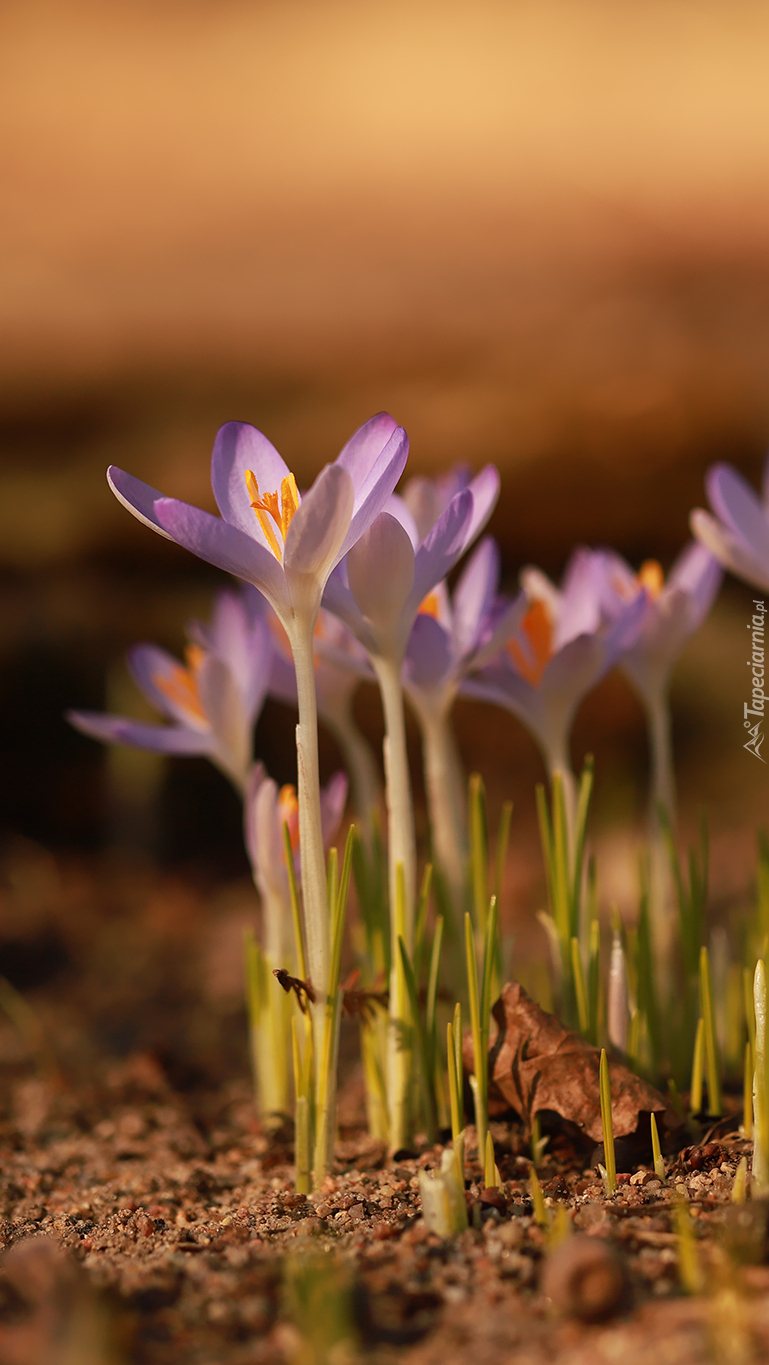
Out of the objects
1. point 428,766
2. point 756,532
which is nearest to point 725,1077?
point 428,766

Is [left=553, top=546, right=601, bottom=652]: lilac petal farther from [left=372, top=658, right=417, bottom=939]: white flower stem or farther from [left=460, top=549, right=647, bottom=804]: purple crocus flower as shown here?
[left=372, top=658, right=417, bottom=939]: white flower stem

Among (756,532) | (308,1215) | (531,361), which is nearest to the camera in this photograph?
(308,1215)

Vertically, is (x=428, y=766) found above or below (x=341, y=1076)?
above

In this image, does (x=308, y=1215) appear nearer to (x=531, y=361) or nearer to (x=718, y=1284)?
(x=718, y=1284)

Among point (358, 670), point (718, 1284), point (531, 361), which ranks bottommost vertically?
point (718, 1284)

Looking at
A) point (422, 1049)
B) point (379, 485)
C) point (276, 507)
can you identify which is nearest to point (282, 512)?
point (276, 507)

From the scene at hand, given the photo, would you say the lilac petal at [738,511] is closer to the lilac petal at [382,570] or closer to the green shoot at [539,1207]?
the lilac petal at [382,570]

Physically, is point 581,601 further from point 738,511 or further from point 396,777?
point 396,777
